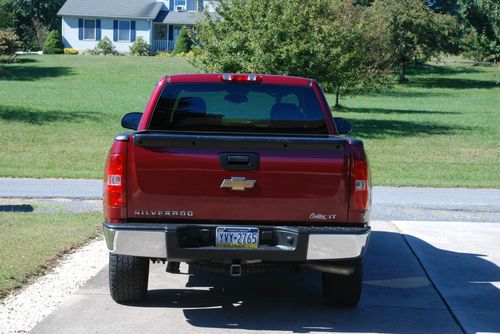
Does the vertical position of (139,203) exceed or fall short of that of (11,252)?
it exceeds it

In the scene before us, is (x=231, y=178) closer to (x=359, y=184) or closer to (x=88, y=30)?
(x=359, y=184)

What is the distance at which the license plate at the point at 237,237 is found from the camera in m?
6.10

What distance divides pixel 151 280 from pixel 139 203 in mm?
1923

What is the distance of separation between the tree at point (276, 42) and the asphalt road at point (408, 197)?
749cm

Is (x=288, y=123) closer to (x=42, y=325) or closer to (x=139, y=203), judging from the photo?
(x=139, y=203)

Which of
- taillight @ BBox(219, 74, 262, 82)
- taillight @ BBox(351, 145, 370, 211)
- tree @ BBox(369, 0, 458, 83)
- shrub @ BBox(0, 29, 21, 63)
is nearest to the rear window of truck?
taillight @ BBox(219, 74, 262, 82)

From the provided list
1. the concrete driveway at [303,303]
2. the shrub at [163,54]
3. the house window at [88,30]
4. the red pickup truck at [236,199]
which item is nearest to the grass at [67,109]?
the shrub at [163,54]

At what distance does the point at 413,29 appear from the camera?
49562mm

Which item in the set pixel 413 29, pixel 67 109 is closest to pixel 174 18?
pixel 413 29

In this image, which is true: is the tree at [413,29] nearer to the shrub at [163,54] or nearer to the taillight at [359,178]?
the shrub at [163,54]

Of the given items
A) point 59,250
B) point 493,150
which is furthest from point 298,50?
point 59,250

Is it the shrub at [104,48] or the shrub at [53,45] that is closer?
the shrub at [53,45]

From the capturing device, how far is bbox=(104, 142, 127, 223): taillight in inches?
239

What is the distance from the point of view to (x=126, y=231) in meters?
6.01
